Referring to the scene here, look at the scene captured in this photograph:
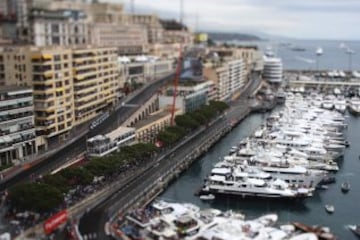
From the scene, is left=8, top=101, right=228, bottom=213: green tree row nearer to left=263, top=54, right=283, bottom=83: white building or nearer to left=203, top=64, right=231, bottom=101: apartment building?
left=203, top=64, right=231, bottom=101: apartment building

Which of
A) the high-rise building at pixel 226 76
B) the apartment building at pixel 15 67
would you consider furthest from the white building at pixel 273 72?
the apartment building at pixel 15 67

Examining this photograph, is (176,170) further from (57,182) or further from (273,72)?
(273,72)

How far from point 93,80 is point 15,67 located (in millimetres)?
10442

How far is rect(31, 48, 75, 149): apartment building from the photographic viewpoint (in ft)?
157

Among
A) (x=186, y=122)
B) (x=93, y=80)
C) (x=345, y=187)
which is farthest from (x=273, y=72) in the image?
(x=345, y=187)

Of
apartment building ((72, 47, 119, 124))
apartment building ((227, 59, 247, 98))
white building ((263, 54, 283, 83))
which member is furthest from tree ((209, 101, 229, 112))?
white building ((263, 54, 283, 83))

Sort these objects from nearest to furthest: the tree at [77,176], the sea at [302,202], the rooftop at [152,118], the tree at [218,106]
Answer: the sea at [302,202], the tree at [77,176], the rooftop at [152,118], the tree at [218,106]

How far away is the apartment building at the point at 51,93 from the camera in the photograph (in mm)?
47875

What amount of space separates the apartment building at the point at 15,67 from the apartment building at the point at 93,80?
5.95 m

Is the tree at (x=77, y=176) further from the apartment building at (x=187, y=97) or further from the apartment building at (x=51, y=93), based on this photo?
the apartment building at (x=187, y=97)

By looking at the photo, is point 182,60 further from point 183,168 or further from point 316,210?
point 316,210

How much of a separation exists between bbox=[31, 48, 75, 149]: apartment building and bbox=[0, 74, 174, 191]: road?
236 cm

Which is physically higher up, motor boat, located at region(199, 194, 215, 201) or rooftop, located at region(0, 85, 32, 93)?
rooftop, located at region(0, 85, 32, 93)

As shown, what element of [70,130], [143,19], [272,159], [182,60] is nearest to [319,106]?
[182,60]
